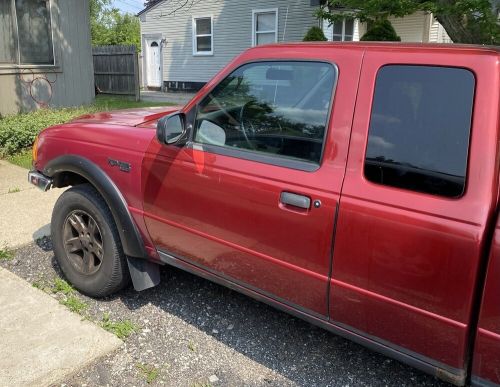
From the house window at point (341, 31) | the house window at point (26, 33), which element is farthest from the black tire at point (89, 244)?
the house window at point (341, 31)

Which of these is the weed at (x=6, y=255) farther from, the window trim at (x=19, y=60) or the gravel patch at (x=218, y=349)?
the window trim at (x=19, y=60)

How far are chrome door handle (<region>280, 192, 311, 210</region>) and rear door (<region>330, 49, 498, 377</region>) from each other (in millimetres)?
187

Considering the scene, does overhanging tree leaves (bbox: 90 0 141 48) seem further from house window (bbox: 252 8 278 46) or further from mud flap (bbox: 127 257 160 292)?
mud flap (bbox: 127 257 160 292)

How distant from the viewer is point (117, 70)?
17.5m

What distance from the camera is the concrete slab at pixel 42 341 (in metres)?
2.89

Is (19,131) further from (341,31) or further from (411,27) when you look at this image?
(411,27)

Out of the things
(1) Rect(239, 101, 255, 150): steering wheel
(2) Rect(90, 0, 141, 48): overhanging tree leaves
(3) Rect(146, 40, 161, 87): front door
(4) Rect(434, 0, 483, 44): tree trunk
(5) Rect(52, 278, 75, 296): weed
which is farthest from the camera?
(2) Rect(90, 0, 141, 48): overhanging tree leaves

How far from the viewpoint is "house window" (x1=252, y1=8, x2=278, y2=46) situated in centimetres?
1781

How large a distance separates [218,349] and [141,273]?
77 cm

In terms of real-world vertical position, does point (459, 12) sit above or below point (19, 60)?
above

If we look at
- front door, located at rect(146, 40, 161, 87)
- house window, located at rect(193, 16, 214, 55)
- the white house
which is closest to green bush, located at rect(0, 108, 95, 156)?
the white house

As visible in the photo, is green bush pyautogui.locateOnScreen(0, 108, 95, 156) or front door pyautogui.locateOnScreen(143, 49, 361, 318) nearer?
front door pyautogui.locateOnScreen(143, 49, 361, 318)

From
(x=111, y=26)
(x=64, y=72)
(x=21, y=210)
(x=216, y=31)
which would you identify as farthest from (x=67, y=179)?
(x=111, y=26)

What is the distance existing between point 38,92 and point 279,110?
898cm
